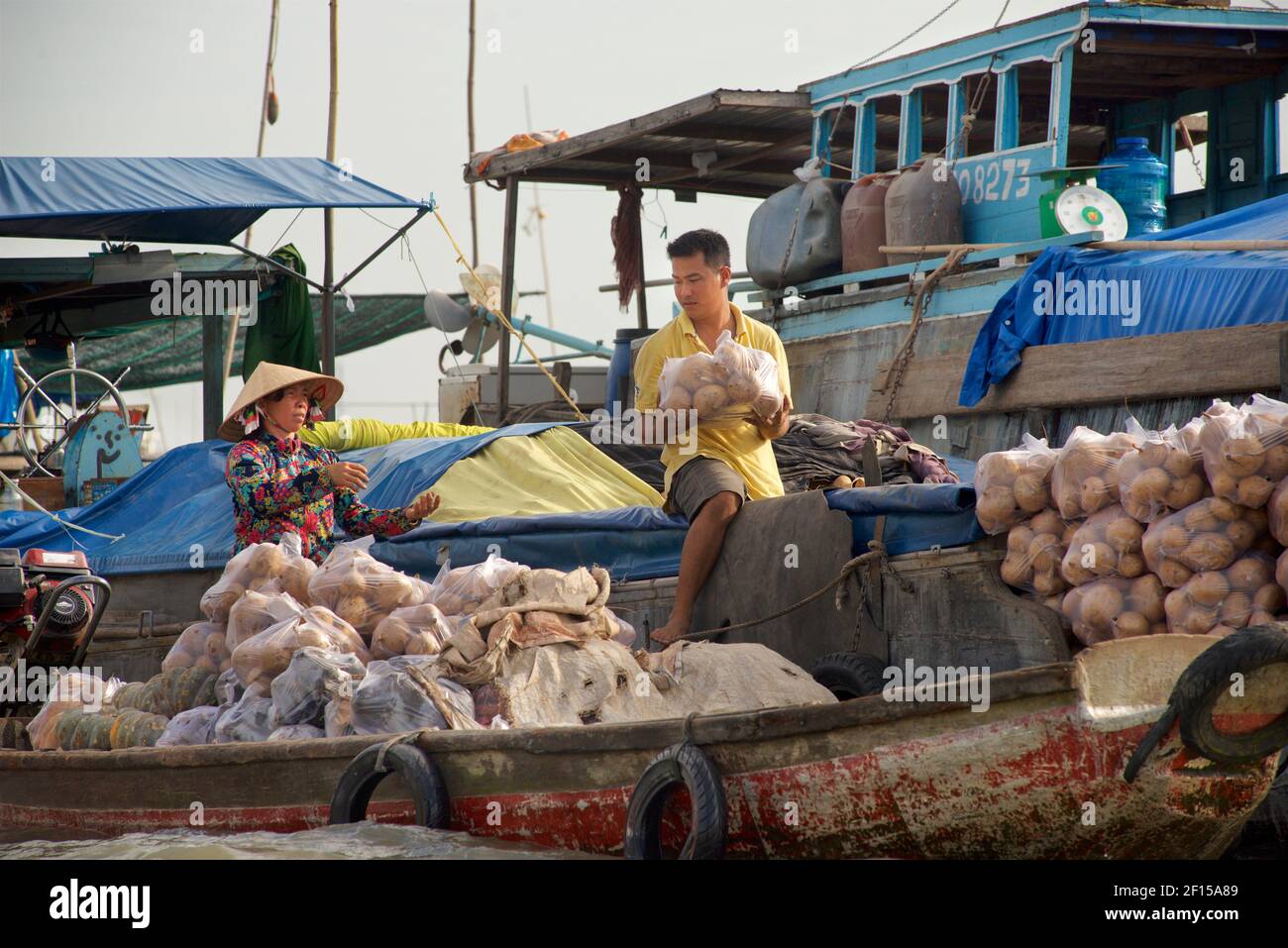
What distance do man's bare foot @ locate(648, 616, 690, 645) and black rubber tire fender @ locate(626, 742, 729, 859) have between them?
1.79 m

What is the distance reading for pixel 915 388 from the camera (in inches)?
328

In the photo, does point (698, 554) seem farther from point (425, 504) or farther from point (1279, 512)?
point (1279, 512)

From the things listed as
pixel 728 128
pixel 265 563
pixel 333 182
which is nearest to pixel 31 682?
pixel 265 563

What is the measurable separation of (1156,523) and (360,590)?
2670mm

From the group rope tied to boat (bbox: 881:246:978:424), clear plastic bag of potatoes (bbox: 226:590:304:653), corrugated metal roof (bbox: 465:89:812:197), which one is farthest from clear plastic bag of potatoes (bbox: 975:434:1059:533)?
corrugated metal roof (bbox: 465:89:812:197)

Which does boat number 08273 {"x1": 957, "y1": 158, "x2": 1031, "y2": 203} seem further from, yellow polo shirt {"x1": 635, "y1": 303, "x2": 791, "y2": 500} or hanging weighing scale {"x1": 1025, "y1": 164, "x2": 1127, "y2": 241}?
yellow polo shirt {"x1": 635, "y1": 303, "x2": 791, "y2": 500}

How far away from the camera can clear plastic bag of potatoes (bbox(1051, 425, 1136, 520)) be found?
4.34 m

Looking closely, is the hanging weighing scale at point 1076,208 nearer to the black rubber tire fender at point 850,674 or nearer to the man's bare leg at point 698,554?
the man's bare leg at point 698,554

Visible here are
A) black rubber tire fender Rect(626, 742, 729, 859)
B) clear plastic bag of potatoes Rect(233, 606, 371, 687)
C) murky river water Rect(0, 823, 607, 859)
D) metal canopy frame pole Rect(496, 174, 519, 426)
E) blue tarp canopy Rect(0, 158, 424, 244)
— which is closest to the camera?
black rubber tire fender Rect(626, 742, 729, 859)

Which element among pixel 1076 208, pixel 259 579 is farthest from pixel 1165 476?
pixel 1076 208

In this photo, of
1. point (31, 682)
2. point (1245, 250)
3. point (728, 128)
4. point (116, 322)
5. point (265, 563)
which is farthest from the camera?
point (116, 322)
